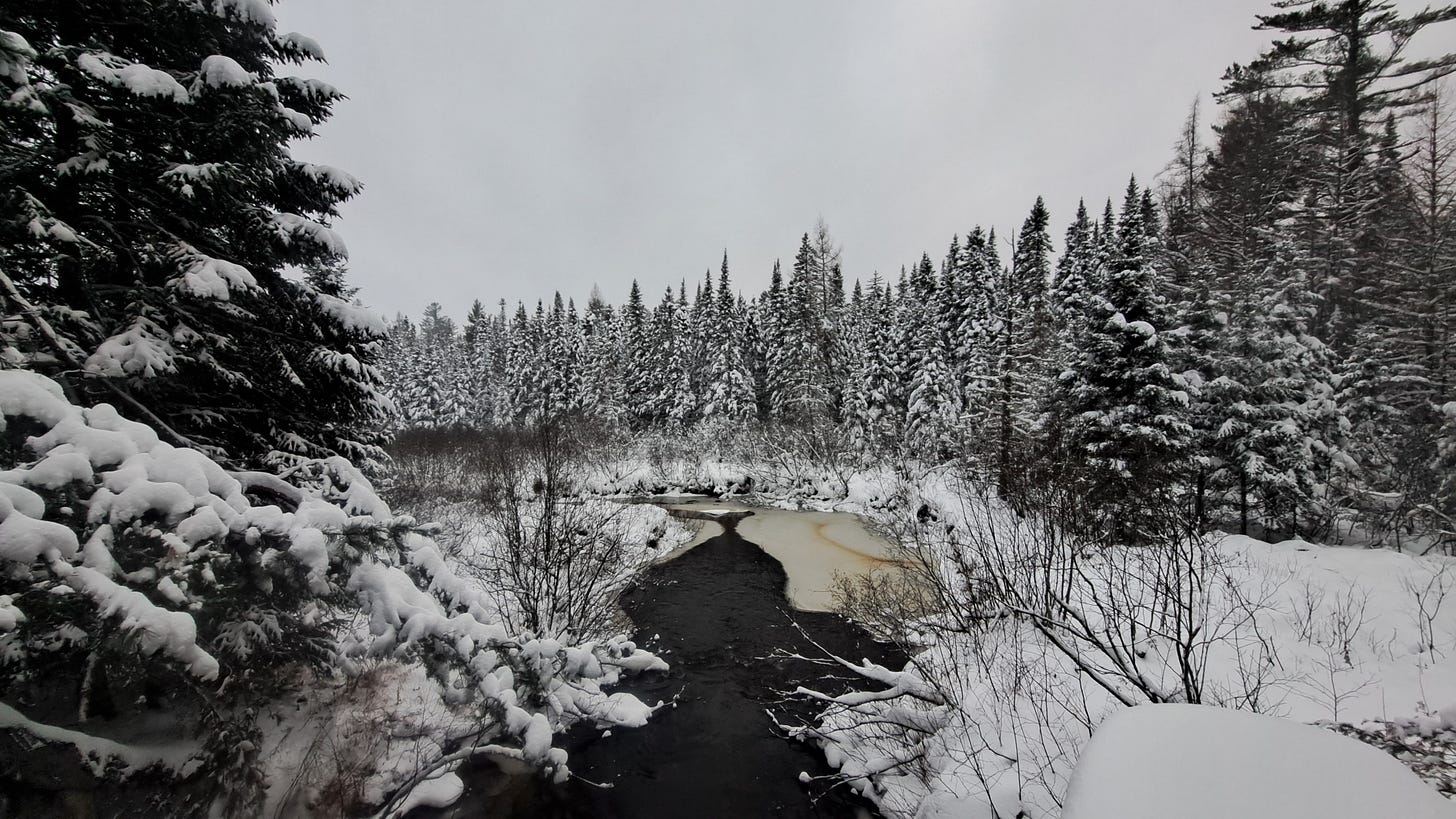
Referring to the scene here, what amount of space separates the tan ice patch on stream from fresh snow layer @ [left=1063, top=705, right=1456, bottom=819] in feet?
22.4

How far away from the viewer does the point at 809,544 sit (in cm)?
1619

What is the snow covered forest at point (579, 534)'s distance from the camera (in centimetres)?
257

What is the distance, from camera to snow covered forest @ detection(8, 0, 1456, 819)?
2566 millimetres

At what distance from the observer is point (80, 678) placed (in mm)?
2623

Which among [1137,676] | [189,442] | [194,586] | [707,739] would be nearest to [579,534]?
[707,739]

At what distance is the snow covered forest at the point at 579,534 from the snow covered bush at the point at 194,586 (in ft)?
0.07

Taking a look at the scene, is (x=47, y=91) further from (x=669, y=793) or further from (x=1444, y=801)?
(x=1444, y=801)

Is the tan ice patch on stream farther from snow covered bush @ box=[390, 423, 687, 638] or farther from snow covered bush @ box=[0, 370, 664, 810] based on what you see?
snow covered bush @ box=[0, 370, 664, 810]

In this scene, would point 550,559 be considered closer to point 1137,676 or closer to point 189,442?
point 189,442

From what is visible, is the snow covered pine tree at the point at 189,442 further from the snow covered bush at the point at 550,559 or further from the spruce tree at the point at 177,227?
the snow covered bush at the point at 550,559

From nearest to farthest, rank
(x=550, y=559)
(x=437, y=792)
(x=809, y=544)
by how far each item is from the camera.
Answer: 1. (x=437, y=792)
2. (x=550, y=559)
3. (x=809, y=544)

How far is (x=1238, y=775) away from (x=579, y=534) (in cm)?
739

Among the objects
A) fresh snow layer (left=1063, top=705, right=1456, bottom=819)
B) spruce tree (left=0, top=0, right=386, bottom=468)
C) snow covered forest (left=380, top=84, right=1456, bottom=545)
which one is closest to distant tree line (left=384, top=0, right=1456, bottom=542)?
snow covered forest (left=380, top=84, right=1456, bottom=545)

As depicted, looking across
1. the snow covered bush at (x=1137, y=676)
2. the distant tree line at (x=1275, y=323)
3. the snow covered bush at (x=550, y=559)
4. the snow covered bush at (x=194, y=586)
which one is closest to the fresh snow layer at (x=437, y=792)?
the snow covered bush at (x=194, y=586)
